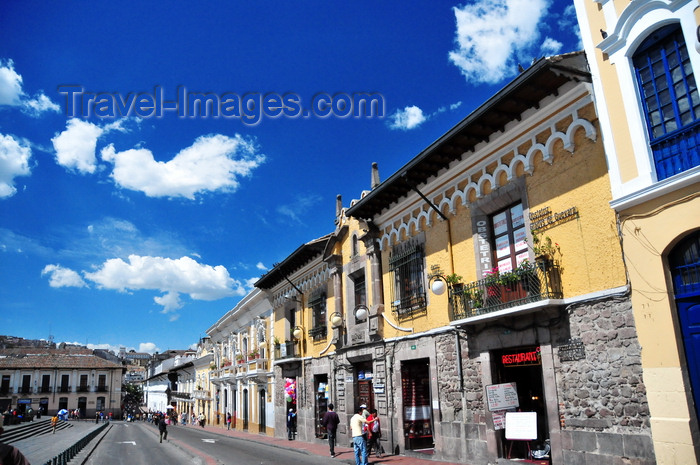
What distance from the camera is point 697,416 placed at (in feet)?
25.6

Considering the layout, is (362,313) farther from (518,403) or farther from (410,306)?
(518,403)

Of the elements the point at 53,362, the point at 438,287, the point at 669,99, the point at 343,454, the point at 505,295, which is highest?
the point at 669,99

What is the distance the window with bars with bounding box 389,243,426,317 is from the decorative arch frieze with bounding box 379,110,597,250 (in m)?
0.53

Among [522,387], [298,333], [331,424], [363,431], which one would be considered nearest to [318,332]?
[298,333]

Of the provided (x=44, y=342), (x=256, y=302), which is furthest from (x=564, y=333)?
(x=44, y=342)

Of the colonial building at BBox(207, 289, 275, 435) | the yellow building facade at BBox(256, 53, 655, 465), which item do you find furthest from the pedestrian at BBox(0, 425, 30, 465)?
the colonial building at BBox(207, 289, 275, 435)

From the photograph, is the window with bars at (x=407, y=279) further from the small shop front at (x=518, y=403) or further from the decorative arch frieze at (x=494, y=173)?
the small shop front at (x=518, y=403)

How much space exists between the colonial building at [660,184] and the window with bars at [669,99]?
0.02m

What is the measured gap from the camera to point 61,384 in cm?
7175

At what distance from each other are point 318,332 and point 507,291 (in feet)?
39.2

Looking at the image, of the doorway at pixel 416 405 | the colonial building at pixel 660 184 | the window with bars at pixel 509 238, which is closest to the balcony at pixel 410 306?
the doorway at pixel 416 405

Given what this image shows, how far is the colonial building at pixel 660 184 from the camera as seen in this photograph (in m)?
7.97

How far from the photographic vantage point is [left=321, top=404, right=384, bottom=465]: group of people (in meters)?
13.3

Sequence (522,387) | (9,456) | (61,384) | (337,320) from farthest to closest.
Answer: (61,384) < (337,320) < (522,387) < (9,456)
